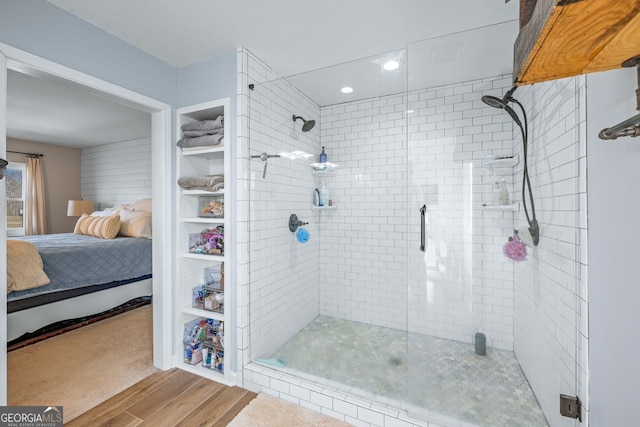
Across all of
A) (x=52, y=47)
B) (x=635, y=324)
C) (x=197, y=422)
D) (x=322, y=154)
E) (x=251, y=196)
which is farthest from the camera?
(x=322, y=154)

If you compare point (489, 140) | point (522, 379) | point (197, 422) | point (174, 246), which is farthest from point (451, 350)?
point (174, 246)

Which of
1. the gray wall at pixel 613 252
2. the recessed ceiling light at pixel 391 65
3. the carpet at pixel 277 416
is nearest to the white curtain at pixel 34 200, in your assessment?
the carpet at pixel 277 416

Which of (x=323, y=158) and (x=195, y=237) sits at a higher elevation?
(x=323, y=158)

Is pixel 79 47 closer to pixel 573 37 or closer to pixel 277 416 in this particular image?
pixel 573 37

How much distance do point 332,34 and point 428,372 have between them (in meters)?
2.38

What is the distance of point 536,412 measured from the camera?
1609 mm

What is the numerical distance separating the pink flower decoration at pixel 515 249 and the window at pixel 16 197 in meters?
7.28

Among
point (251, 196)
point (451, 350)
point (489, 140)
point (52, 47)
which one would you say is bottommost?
point (451, 350)

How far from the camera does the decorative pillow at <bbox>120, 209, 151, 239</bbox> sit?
403 centimetres

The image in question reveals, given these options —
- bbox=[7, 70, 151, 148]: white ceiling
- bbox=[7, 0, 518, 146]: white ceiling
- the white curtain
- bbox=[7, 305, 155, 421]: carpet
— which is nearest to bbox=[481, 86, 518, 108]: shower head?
bbox=[7, 0, 518, 146]: white ceiling

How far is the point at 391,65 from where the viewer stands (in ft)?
7.13

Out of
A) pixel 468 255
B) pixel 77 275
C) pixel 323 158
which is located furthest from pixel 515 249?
pixel 77 275

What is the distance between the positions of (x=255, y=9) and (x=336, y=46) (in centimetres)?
64

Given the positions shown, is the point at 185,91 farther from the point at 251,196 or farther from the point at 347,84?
the point at 347,84
